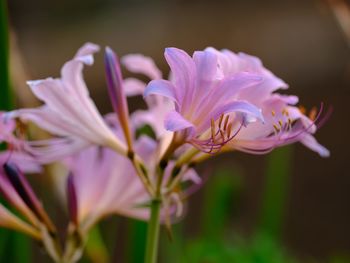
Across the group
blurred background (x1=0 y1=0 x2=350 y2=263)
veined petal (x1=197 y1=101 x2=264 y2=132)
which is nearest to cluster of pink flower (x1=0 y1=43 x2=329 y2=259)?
veined petal (x1=197 y1=101 x2=264 y2=132)

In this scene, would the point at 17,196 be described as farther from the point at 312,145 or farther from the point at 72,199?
the point at 312,145

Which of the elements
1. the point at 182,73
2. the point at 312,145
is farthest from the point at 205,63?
the point at 312,145

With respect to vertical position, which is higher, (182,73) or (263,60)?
(182,73)

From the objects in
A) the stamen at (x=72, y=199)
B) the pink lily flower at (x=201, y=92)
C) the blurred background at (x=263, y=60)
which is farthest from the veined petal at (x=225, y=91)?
the blurred background at (x=263, y=60)

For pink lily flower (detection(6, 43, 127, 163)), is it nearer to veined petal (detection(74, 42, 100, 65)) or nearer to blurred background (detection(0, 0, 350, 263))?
veined petal (detection(74, 42, 100, 65))

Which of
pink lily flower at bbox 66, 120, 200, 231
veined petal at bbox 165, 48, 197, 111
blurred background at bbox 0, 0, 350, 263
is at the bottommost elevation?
blurred background at bbox 0, 0, 350, 263

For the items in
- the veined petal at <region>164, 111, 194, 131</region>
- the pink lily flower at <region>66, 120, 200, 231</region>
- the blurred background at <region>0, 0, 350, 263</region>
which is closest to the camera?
the veined petal at <region>164, 111, 194, 131</region>

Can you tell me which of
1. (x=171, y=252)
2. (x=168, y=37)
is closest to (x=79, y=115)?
(x=171, y=252)
